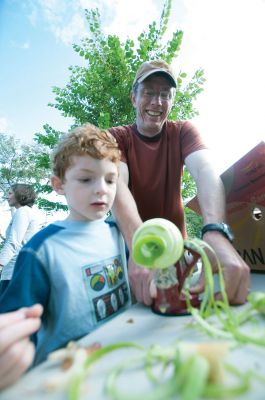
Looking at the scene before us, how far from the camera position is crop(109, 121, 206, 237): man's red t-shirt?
1729mm

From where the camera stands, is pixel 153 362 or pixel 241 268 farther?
pixel 241 268

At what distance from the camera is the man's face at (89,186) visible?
1.12 metres

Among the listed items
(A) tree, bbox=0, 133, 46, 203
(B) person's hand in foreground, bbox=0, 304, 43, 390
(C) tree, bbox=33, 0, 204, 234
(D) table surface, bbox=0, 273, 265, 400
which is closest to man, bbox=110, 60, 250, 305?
(D) table surface, bbox=0, 273, 265, 400

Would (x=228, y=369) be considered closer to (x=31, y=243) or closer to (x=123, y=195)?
(x=31, y=243)

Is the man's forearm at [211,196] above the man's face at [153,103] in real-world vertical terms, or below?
below

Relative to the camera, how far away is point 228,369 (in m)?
0.44

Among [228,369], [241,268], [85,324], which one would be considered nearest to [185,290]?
[241,268]

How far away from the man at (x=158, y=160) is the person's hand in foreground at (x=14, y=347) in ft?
2.47

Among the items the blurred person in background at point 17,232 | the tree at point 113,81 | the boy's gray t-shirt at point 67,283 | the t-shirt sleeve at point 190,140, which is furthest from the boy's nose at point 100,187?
the tree at point 113,81

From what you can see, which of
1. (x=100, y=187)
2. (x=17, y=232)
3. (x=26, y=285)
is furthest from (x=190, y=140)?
(x=17, y=232)

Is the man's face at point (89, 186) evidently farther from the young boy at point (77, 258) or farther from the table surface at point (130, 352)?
Answer: the table surface at point (130, 352)

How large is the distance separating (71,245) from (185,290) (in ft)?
1.67

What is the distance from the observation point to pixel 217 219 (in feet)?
3.96

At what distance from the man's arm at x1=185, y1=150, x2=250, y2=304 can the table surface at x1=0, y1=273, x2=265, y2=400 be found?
0.55ft
